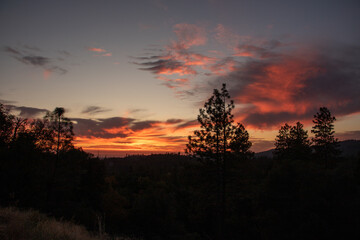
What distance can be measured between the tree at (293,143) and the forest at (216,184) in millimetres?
187

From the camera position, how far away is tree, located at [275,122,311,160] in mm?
37281

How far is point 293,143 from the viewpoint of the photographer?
40.5 m

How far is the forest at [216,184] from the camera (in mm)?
14398

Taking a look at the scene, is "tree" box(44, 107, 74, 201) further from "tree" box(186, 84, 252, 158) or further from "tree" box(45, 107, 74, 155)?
"tree" box(186, 84, 252, 158)

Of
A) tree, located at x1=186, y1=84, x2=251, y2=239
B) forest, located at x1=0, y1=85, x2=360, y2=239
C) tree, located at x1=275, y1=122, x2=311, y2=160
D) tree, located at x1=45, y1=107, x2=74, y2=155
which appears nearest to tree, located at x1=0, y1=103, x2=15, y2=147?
forest, located at x1=0, y1=85, x2=360, y2=239

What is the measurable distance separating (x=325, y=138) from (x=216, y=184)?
83.0 ft

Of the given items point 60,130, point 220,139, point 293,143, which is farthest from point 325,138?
point 60,130

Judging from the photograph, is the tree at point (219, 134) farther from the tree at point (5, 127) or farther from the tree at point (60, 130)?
the tree at point (5, 127)

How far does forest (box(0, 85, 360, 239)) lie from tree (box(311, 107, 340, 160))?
0.46ft

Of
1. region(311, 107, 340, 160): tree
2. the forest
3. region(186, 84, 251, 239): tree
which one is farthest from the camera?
region(311, 107, 340, 160): tree

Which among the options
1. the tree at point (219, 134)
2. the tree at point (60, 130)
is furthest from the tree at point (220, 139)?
the tree at point (60, 130)

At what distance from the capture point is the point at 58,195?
96.2 feet

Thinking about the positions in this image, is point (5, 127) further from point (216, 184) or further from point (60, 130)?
point (216, 184)

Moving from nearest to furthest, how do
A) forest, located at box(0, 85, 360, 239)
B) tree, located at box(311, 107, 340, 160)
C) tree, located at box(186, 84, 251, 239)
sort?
1. forest, located at box(0, 85, 360, 239)
2. tree, located at box(186, 84, 251, 239)
3. tree, located at box(311, 107, 340, 160)
